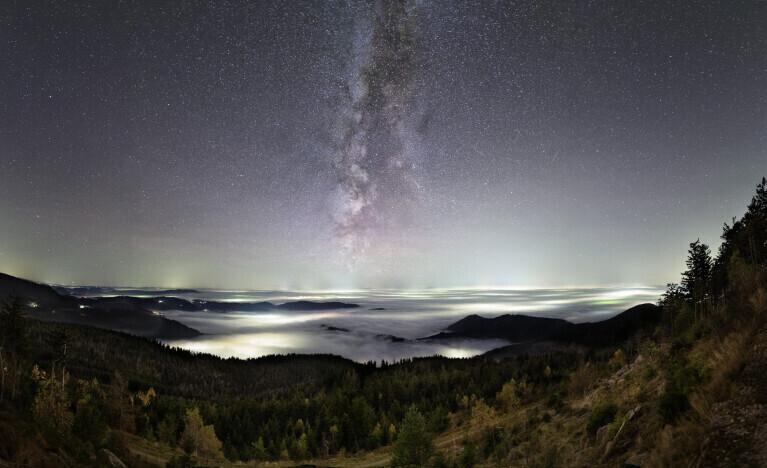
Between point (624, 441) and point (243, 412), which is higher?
point (624, 441)

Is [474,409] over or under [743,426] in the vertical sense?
under

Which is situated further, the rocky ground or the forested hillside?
the forested hillside

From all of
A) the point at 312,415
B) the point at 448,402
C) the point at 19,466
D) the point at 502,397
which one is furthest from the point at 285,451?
the point at 19,466

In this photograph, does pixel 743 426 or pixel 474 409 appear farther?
pixel 474 409

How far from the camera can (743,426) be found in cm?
800

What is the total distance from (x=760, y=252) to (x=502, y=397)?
8885cm

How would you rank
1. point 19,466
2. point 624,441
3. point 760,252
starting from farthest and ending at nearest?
point 760,252 → point 19,466 → point 624,441

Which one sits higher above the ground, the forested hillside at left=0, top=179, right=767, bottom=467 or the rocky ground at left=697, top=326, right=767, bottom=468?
the rocky ground at left=697, top=326, right=767, bottom=468

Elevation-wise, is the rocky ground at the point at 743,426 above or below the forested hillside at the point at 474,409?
above

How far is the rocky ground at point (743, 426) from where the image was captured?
740 cm

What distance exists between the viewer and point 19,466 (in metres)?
23.4

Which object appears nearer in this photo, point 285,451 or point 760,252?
point 760,252

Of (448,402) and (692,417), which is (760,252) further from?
(448,402)

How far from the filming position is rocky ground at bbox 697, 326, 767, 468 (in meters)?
7.40
